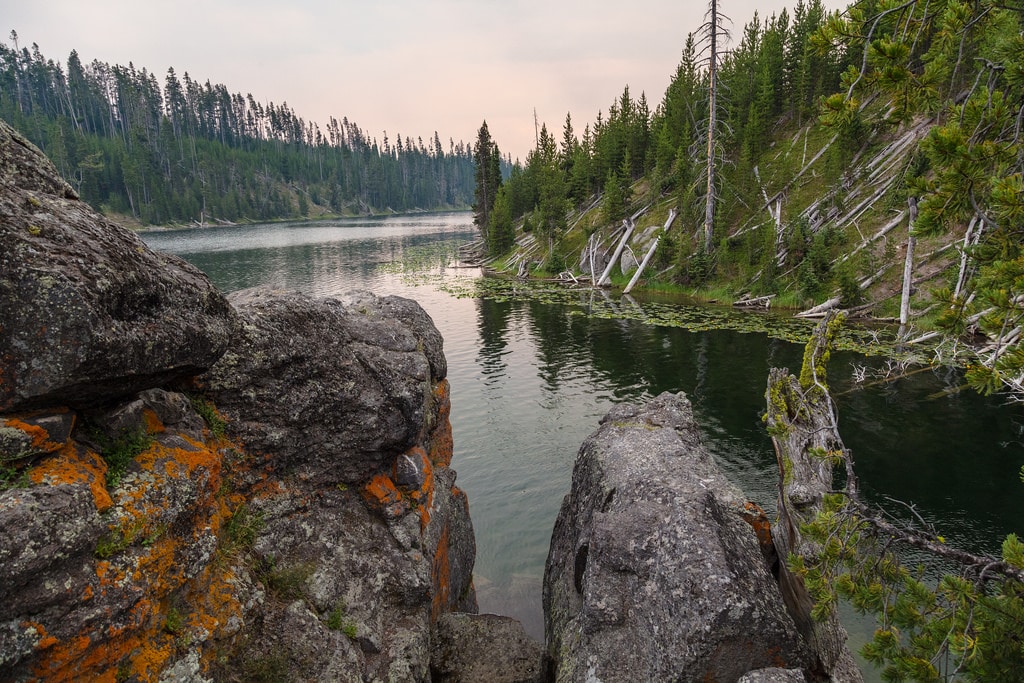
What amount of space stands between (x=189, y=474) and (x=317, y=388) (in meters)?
2.34

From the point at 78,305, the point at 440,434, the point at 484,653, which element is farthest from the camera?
the point at 440,434

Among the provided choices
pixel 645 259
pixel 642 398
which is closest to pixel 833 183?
pixel 645 259

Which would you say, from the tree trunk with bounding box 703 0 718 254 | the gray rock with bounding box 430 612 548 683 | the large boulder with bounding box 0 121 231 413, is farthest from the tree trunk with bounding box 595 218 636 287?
the large boulder with bounding box 0 121 231 413

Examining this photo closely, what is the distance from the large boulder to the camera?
493cm

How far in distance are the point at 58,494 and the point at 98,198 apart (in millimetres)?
172523

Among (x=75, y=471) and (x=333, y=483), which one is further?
(x=333, y=483)

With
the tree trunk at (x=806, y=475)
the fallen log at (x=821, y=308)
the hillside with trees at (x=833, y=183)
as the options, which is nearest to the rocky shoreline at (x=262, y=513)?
the tree trunk at (x=806, y=475)

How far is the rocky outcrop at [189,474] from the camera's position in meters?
4.87

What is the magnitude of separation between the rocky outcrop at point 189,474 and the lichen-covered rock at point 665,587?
269 cm

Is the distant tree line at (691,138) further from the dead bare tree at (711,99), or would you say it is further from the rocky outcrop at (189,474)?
the rocky outcrop at (189,474)

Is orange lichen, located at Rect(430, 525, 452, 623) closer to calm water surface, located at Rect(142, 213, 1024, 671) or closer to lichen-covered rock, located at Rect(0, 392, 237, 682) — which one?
calm water surface, located at Rect(142, 213, 1024, 671)

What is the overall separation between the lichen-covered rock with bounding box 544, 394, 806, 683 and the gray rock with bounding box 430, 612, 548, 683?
0.53m

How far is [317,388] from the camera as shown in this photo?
8.34 meters

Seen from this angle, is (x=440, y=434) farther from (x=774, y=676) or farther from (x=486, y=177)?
(x=486, y=177)
